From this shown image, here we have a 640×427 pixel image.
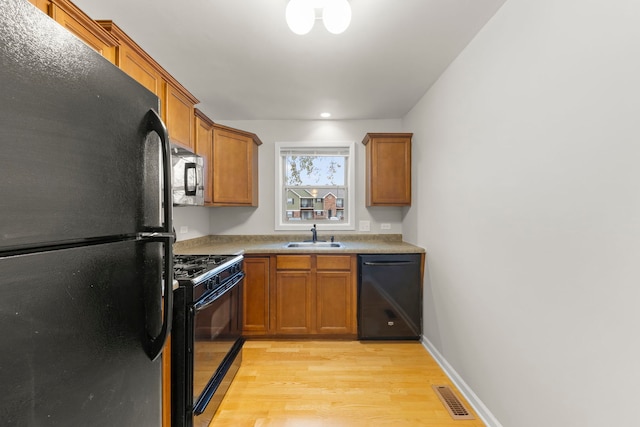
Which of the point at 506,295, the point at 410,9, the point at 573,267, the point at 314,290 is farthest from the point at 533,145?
the point at 314,290

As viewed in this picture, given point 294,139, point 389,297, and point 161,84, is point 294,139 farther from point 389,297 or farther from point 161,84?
point 389,297

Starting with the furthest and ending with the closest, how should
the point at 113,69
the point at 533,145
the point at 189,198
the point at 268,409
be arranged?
the point at 189,198
the point at 268,409
the point at 533,145
the point at 113,69

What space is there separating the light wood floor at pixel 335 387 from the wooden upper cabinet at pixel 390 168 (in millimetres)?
1598

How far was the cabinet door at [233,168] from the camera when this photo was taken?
116 inches

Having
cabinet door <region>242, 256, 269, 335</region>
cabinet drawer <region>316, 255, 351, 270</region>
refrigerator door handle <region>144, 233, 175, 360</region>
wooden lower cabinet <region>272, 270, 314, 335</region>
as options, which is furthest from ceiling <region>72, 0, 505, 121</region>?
wooden lower cabinet <region>272, 270, 314, 335</region>

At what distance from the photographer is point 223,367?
1946 mm

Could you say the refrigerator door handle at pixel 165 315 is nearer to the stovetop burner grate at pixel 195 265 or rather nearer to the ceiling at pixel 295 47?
the stovetop burner grate at pixel 195 265

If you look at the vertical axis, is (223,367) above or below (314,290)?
below

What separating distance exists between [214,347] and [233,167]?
1943 mm

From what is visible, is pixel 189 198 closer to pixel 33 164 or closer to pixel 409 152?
pixel 33 164

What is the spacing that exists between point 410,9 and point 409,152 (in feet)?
5.69

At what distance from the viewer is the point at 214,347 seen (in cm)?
180

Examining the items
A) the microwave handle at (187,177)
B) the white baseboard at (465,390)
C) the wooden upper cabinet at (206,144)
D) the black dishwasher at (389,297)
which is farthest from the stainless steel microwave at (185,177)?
the white baseboard at (465,390)

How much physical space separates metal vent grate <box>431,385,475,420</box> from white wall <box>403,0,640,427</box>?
0.56ft
